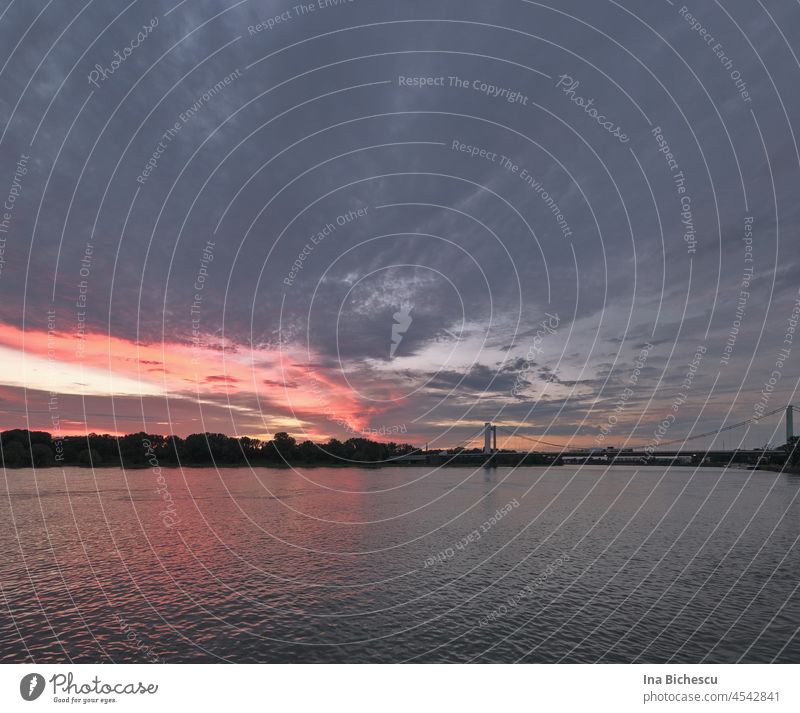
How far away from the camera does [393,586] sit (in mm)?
38531

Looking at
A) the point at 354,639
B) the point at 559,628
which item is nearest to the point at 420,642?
the point at 354,639

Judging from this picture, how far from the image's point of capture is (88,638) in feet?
91.2

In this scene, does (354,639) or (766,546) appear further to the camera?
(766,546)

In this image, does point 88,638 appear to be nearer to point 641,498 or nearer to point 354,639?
point 354,639

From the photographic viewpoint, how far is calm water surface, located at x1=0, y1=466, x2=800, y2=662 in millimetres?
27359

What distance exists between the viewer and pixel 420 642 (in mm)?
27953

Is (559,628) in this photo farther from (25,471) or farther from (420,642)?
(25,471)

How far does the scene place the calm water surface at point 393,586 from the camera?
27.4 m

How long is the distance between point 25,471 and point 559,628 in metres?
173
